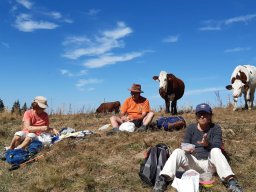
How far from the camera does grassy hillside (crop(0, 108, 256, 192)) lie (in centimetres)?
741

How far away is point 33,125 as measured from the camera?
10.7 metres

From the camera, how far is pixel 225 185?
6.93 m

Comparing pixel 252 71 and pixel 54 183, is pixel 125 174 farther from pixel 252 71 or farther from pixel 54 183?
pixel 252 71

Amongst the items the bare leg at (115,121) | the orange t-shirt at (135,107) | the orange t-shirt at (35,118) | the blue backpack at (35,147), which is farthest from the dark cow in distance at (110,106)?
the blue backpack at (35,147)

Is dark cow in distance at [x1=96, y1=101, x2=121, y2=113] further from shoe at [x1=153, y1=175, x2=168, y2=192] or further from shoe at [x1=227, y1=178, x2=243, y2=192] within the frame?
shoe at [x1=227, y1=178, x2=243, y2=192]

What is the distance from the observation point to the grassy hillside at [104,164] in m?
7.41

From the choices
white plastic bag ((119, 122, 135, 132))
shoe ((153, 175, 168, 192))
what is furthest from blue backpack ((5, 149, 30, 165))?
shoe ((153, 175, 168, 192))

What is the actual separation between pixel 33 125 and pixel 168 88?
9301 millimetres

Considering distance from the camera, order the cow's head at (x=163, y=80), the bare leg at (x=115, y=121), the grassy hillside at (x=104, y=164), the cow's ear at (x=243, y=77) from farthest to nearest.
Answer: the cow's ear at (x=243, y=77), the cow's head at (x=163, y=80), the bare leg at (x=115, y=121), the grassy hillside at (x=104, y=164)

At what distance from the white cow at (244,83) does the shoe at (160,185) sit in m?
12.6

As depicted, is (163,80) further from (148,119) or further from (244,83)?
(148,119)

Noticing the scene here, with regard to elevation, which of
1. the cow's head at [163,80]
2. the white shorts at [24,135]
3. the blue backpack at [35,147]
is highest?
the cow's head at [163,80]

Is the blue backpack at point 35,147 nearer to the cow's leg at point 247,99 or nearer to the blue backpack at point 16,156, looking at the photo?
the blue backpack at point 16,156

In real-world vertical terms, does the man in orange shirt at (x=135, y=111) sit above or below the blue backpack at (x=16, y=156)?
above
